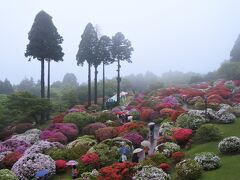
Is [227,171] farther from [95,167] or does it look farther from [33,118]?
[33,118]

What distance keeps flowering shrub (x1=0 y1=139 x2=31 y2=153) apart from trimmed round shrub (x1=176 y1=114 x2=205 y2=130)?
13518 mm

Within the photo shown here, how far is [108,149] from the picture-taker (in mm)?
29391

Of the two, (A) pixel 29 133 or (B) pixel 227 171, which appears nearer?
(B) pixel 227 171

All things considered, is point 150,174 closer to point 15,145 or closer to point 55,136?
point 55,136

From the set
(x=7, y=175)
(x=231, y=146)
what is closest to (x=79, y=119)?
(x=7, y=175)

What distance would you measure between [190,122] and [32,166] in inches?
557

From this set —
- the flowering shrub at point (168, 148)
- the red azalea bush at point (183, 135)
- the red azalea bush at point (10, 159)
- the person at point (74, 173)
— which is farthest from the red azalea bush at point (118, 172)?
the red azalea bush at point (10, 159)

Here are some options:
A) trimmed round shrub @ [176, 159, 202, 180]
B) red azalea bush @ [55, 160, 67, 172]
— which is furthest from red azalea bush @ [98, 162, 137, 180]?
red azalea bush @ [55, 160, 67, 172]

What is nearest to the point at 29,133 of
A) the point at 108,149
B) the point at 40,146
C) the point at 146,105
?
the point at 40,146

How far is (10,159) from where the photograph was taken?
30266 millimetres

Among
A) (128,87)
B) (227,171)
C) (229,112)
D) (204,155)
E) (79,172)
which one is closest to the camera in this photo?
(227,171)

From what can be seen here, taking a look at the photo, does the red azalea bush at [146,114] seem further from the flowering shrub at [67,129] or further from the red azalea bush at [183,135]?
the red azalea bush at [183,135]

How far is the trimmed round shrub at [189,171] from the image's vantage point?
2220 cm

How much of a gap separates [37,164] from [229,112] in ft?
61.8
